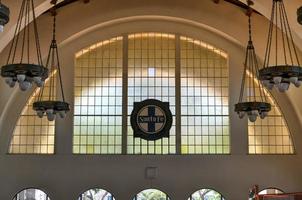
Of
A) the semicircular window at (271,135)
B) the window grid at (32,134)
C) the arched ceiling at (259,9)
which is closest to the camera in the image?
the arched ceiling at (259,9)

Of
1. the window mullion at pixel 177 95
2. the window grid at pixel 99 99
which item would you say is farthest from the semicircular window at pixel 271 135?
the window grid at pixel 99 99

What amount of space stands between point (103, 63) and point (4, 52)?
11.1 feet

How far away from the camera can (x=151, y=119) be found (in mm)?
17547

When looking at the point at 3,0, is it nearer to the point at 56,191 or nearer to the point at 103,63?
the point at 103,63

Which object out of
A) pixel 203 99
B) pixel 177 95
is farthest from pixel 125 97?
pixel 203 99

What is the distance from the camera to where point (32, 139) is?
17.4 meters

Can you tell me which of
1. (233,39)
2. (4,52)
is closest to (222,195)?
(233,39)

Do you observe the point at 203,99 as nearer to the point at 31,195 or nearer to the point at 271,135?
the point at 271,135

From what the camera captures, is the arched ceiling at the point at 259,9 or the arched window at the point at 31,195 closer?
the arched ceiling at the point at 259,9

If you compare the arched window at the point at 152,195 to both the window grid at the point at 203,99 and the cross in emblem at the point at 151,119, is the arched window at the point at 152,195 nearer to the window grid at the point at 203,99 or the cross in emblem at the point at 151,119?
the window grid at the point at 203,99

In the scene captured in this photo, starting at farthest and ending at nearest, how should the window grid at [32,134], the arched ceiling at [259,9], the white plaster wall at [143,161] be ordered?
the window grid at [32,134]
the white plaster wall at [143,161]
the arched ceiling at [259,9]

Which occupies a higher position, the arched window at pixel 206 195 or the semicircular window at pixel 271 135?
the semicircular window at pixel 271 135

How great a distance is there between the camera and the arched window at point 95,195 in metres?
17.0

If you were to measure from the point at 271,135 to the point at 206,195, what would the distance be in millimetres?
3043
